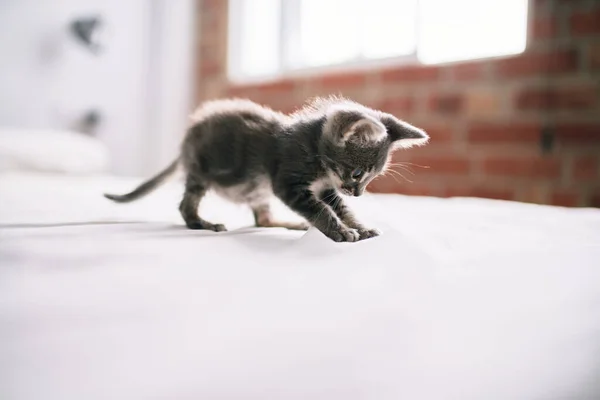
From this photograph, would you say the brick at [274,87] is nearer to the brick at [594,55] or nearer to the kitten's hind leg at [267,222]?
the brick at [594,55]

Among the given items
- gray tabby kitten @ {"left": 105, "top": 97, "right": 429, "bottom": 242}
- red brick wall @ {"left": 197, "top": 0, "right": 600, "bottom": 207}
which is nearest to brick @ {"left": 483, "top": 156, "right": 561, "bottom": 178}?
red brick wall @ {"left": 197, "top": 0, "right": 600, "bottom": 207}

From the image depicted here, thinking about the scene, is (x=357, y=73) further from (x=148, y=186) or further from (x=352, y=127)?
(x=352, y=127)

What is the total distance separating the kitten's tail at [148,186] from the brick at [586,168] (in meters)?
1.52

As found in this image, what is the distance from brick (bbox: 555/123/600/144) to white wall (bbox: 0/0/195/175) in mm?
2125

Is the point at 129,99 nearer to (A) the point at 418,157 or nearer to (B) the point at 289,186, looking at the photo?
(A) the point at 418,157

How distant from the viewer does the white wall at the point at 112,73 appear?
3074mm

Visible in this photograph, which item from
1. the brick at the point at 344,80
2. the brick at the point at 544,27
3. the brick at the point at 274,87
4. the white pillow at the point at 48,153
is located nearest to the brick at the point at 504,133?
the brick at the point at 544,27

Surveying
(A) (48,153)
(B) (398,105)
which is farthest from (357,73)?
(A) (48,153)

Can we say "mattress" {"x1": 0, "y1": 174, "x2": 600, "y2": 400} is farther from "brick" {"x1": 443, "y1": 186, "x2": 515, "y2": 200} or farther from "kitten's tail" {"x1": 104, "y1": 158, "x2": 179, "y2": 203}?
"brick" {"x1": 443, "y1": 186, "x2": 515, "y2": 200}

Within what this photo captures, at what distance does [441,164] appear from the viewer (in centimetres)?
243

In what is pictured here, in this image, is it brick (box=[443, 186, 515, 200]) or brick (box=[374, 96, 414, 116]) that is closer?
brick (box=[443, 186, 515, 200])

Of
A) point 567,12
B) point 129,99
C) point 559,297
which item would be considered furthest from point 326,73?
point 559,297

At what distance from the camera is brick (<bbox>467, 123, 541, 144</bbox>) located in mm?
2170

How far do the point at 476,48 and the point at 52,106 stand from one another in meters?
2.33
